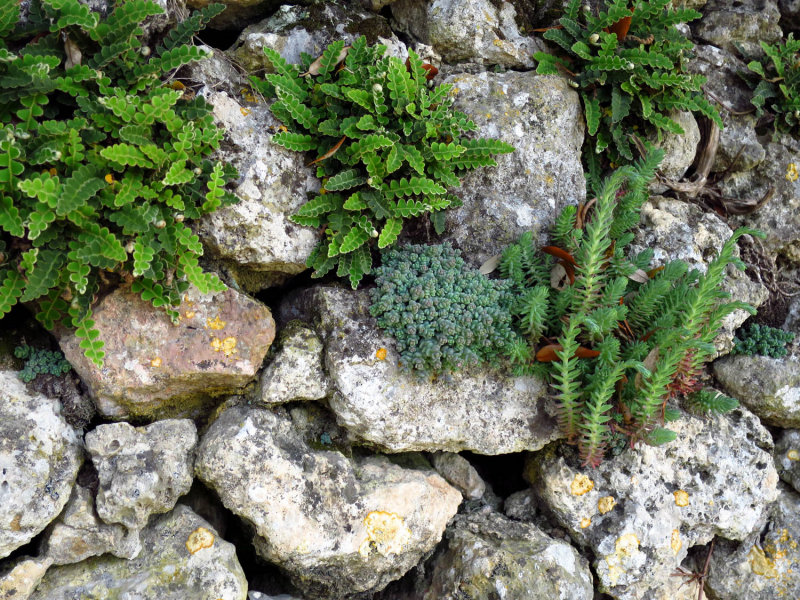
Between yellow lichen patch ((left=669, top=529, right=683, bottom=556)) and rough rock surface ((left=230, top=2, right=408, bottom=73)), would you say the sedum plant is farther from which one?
yellow lichen patch ((left=669, top=529, right=683, bottom=556))

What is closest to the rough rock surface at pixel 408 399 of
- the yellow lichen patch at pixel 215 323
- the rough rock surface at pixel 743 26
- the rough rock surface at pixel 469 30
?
the yellow lichen patch at pixel 215 323

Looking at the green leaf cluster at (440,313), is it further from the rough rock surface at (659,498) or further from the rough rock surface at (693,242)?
the rough rock surface at (693,242)

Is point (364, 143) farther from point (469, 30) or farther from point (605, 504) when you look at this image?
point (605, 504)

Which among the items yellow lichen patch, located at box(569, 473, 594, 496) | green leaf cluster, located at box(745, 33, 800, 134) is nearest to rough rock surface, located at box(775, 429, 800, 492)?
yellow lichen patch, located at box(569, 473, 594, 496)

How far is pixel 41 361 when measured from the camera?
14.1 ft

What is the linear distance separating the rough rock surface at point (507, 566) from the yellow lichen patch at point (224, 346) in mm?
2211

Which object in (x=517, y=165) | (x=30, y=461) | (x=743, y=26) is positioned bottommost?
(x=30, y=461)

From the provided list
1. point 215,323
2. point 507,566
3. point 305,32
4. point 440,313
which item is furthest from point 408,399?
point 305,32

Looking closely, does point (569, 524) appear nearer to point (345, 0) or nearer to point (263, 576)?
point (263, 576)

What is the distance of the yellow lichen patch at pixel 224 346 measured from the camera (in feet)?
14.3

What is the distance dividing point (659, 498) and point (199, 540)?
3503 mm

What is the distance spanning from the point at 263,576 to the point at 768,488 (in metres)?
4.23

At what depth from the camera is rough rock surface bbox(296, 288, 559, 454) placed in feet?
14.8

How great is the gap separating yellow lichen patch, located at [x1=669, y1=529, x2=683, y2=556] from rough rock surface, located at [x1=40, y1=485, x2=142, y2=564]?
4.02 m
